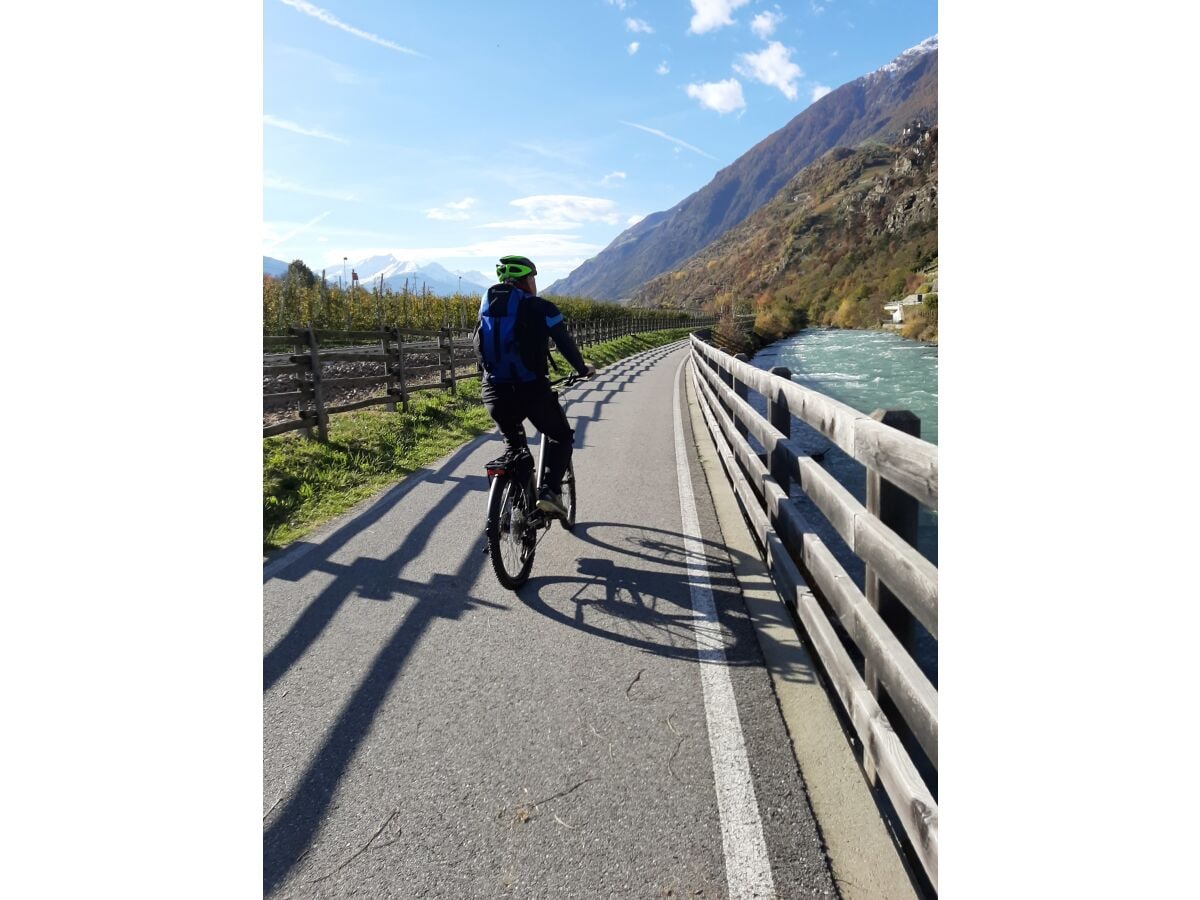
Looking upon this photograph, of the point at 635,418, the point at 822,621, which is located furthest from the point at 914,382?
the point at 822,621

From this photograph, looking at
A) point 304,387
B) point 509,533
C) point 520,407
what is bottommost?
point 509,533

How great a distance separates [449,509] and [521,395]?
2.33 meters

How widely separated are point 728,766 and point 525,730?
854mm

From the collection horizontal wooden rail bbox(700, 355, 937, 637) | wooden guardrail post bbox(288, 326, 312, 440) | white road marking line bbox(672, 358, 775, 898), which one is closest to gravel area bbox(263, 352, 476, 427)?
wooden guardrail post bbox(288, 326, 312, 440)

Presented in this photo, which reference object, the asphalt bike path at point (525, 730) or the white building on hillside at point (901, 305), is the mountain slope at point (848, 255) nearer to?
the white building on hillside at point (901, 305)

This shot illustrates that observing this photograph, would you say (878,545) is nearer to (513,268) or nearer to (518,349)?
(518,349)

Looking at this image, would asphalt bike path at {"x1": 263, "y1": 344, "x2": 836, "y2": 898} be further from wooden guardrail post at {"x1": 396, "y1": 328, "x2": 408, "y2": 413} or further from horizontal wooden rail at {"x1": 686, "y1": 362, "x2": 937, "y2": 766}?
wooden guardrail post at {"x1": 396, "y1": 328, "x2": 408, "y2": 413}

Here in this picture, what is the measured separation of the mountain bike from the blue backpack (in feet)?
1.79

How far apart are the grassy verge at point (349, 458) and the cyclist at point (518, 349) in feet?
8.02

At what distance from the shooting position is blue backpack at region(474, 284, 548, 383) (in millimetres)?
4254

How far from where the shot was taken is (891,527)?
7.34ft

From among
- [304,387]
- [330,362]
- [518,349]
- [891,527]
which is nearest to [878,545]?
[891,527]

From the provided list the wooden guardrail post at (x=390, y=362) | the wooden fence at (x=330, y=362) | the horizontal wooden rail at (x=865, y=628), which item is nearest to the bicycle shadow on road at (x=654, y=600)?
the horizontal wooden rail at (x=865, y=628)
